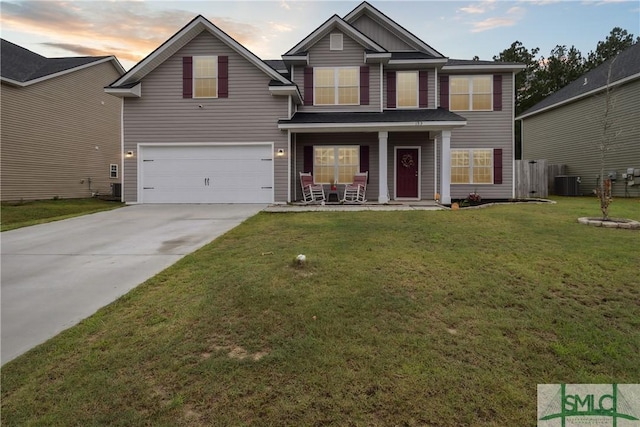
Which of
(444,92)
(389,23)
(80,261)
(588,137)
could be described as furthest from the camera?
(588,137)

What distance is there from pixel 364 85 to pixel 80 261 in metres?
11.4

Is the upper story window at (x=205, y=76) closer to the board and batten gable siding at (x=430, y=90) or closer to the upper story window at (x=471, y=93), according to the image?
the board and batten gable siding at (x=430, y=90)

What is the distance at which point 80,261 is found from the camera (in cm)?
557

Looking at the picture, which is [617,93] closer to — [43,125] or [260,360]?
[260,360]

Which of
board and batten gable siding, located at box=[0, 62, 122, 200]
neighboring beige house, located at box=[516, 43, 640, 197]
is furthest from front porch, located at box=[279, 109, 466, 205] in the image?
board and batten gable siding, located at box=[0, 62, 122, 200]

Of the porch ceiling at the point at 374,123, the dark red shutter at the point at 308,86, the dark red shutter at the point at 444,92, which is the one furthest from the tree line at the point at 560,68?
the dark red shutter at the point at 308,86

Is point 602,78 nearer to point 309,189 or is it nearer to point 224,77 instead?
point 309,189

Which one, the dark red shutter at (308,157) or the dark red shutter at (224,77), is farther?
the dark red shutter at (308,157)

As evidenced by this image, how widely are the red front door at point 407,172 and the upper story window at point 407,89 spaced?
1.81 meters

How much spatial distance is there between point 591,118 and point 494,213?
13200mm

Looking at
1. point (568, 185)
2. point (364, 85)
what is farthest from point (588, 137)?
point (364, 85)

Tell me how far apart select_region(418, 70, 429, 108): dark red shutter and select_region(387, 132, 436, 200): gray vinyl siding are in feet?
3.85

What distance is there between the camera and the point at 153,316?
3541 mm

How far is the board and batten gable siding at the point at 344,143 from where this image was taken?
13969 millimetres
